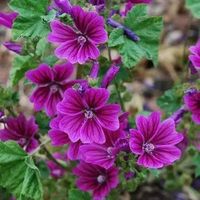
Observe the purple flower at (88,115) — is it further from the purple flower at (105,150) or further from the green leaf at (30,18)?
the green leaf at (30,18)

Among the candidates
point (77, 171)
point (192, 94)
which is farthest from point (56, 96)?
point (192, 94)

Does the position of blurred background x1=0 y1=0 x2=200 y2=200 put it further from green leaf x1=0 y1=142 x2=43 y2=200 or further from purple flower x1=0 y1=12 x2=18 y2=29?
purple flower x1=0 y1=12 x2=18 y2=29

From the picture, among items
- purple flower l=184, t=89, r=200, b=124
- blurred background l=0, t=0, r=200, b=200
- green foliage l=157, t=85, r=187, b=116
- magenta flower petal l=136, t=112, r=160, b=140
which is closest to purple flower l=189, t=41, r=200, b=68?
purple flower l=184, t=89, r=200, b=124

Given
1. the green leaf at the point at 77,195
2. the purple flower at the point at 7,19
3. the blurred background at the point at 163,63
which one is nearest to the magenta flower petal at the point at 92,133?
the green leaf at the point at 77,195

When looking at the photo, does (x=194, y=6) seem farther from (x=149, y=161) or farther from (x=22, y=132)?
(x=22, y=132)

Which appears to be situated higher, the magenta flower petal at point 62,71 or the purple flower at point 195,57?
the purple flower at point 195,57

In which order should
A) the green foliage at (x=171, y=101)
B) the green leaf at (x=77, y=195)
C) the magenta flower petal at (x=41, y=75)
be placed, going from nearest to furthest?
the magenta flower petal at (x=41, y=75), the green leaf at (x=77, y=195), the green foliage at (x=171, y=101)
